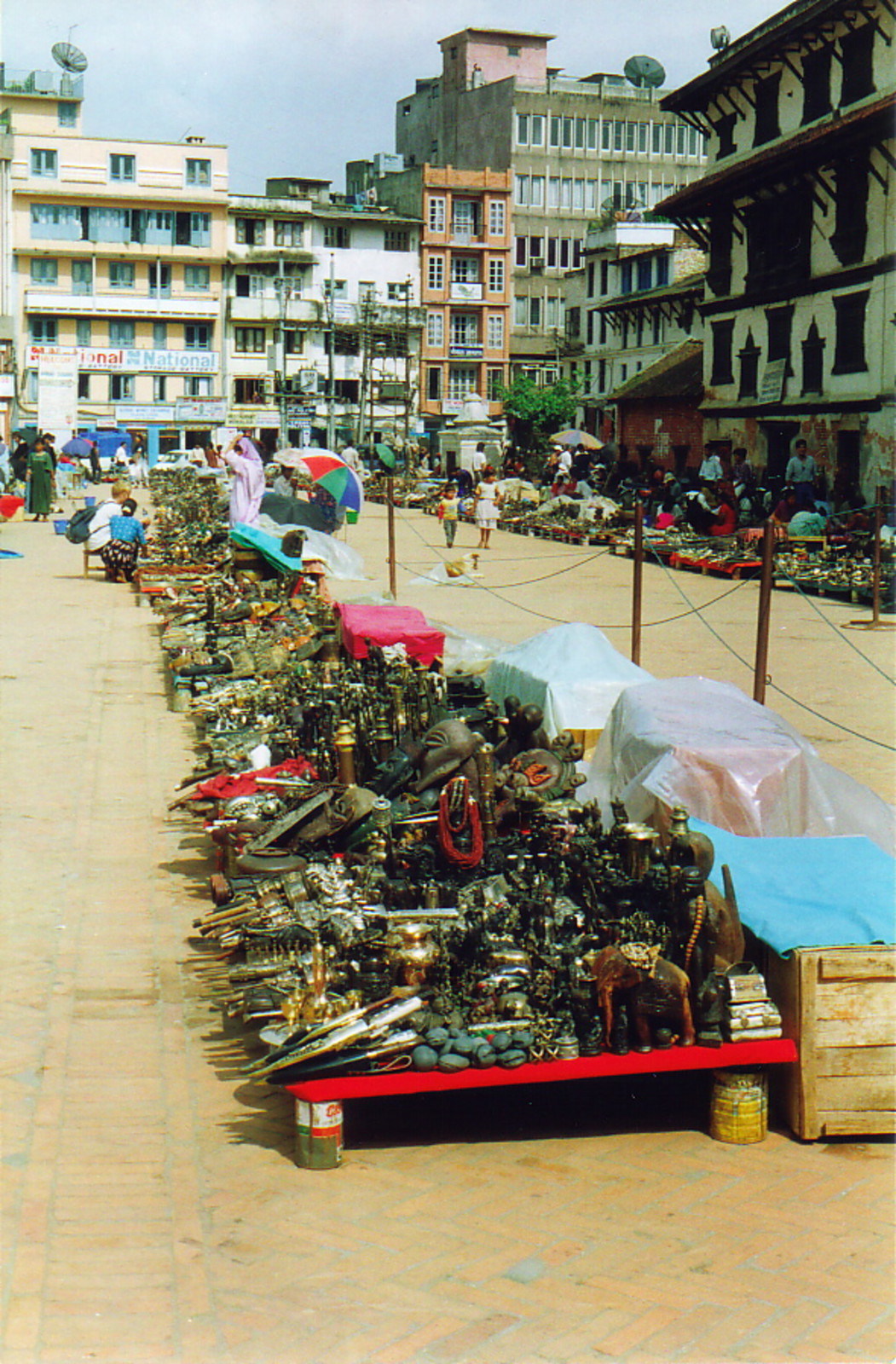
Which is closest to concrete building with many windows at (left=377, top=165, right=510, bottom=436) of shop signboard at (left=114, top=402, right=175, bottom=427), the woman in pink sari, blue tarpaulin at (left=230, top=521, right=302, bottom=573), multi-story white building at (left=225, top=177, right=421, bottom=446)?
multi-story white building at (left=225, top=177, right=421, bottom=446)

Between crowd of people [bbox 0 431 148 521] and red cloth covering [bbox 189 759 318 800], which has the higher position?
crowd of people [bbox 0 431 148 521]

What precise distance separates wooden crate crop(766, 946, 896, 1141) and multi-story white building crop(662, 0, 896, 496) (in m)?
23.2

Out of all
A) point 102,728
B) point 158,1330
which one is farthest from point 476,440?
point 158,1330

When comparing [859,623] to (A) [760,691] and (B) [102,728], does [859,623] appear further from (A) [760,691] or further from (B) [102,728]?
(B) [102,728]

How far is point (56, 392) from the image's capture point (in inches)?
1636

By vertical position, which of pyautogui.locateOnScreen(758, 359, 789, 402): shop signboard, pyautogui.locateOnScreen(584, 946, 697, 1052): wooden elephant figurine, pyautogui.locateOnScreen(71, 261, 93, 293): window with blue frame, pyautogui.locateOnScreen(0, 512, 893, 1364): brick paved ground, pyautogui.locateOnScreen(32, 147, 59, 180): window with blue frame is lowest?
pyautogui.locateOnScreen(0, 512, 893, 1364): brick paved ground

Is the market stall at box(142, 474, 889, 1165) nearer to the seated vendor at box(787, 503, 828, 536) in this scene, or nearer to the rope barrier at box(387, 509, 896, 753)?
the rope barrier at box(387, 509, 896, 753)

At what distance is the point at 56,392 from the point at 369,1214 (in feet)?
129

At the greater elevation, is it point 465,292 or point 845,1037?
point 465,292

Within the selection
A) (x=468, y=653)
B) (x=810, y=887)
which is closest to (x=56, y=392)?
(x=468, y=653)

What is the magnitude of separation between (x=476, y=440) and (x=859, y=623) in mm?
32157

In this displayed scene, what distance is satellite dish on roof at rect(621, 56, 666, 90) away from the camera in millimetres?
67938

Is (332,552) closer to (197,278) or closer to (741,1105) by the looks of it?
(741,1105)

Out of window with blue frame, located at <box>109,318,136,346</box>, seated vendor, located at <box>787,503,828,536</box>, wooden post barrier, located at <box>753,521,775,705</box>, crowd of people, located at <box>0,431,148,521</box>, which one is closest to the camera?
wooden post barrier, located at <box>753,521,775,705</box>
